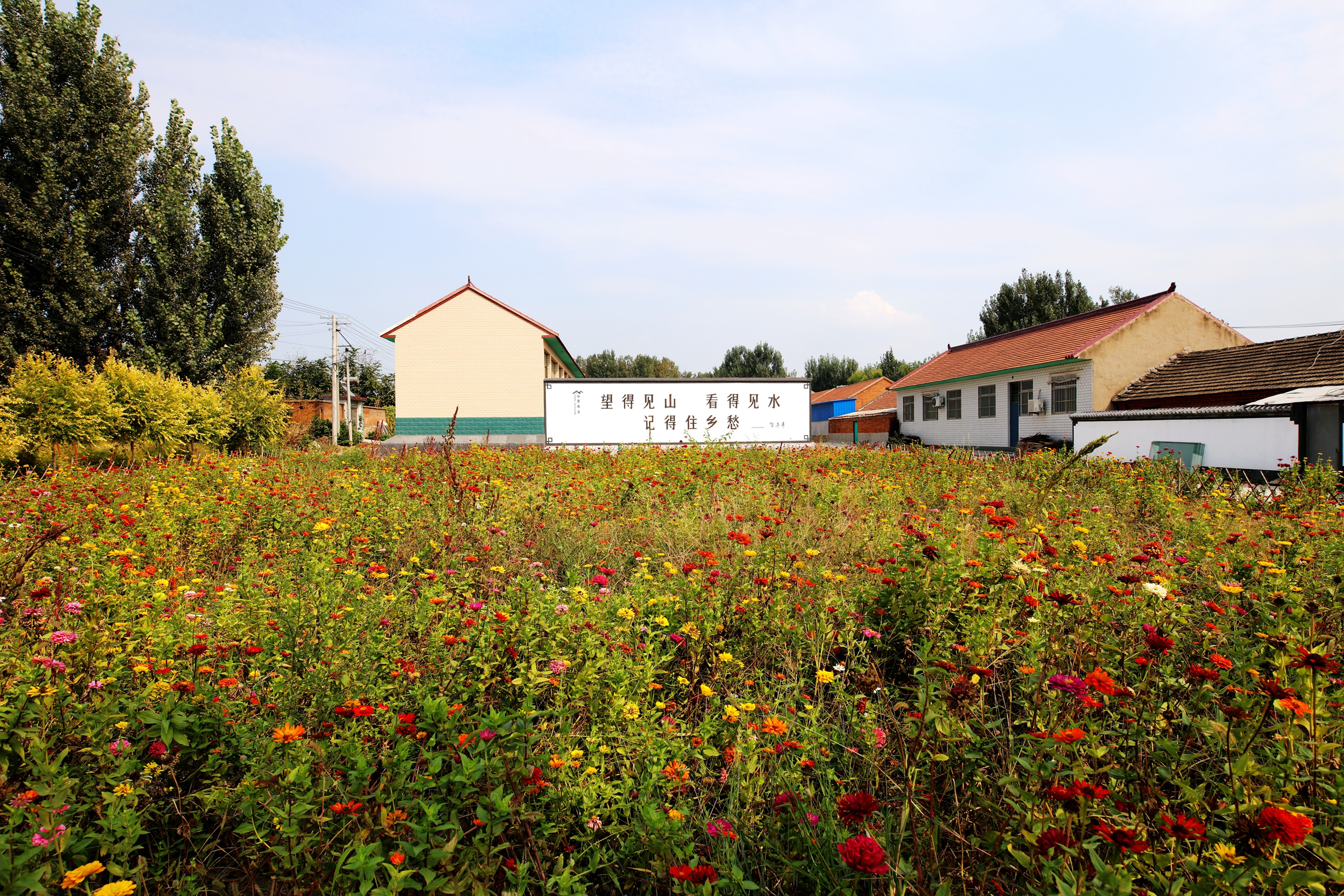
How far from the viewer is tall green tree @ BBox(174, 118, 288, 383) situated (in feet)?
64.8

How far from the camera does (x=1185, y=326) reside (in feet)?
68.4

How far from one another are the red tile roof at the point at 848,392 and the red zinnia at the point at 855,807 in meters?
51.6

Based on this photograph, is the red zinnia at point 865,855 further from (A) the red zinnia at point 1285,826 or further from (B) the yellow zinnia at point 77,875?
(B) the yellow zinnia at point 77,875

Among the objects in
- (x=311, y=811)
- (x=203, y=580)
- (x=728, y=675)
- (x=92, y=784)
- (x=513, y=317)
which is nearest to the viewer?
(x=311, y=811)

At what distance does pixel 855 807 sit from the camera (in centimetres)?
107

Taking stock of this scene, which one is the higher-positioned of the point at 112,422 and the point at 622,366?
the point at 622,366

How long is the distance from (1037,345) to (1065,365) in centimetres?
341

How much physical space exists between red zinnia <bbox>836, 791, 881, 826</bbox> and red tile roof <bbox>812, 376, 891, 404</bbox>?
51.6 meters

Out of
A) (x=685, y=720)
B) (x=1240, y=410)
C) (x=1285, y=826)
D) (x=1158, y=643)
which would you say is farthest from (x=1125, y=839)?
(x=1240, y=410)

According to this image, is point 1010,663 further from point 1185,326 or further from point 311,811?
point 1185,326

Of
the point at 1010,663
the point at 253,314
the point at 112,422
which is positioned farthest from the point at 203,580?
the point at 253,314

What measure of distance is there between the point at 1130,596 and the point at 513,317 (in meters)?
24.8

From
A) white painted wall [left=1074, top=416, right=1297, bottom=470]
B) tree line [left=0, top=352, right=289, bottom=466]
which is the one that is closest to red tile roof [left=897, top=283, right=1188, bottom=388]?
white painted wall [left=1074, top=416, right=1297, bottom=470]

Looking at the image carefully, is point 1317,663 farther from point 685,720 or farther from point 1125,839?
point 685,720
